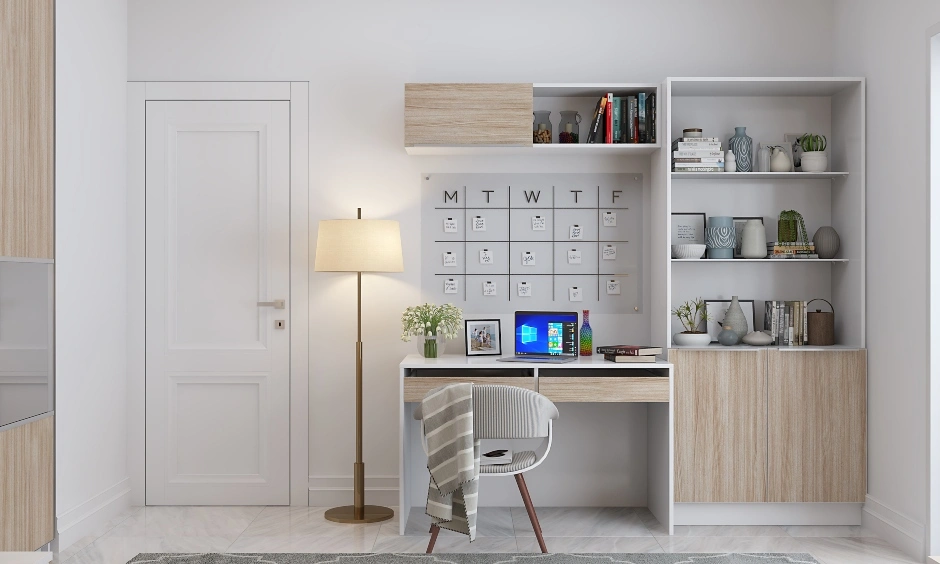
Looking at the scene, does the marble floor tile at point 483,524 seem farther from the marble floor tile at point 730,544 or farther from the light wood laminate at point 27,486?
the light wood laminate at point 27,486

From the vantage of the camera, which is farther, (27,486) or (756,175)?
(756,175)

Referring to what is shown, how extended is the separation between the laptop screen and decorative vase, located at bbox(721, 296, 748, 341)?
2.64ft

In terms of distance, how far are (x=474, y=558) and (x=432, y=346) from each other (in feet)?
3.53

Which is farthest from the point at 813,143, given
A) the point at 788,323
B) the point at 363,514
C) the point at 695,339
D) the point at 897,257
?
the point at 363,514

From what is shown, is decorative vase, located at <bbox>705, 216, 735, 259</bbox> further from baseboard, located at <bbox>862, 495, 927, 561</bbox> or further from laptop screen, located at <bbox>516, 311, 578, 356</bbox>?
baseboard, located at <bbox>862, 495, 927, 561</bbox>

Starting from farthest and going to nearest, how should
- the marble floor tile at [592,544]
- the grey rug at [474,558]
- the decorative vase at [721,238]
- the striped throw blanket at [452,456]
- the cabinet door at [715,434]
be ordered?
the decorative vase at [721,238], the cabinet door at [715,434], the marble floor tile at [592,544], the grey rug at [474,558], the striped throw blanket at [452,456]

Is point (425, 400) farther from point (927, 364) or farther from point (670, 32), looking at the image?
point (670, 32)

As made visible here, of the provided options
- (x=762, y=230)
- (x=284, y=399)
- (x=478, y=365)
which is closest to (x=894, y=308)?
(x=762, y=230)

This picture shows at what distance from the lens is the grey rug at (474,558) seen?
338 cm

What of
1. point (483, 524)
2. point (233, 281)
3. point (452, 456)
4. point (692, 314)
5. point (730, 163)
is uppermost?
point (730, 163)

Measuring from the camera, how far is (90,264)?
3.85 metres

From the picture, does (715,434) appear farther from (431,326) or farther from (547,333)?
(431,326)

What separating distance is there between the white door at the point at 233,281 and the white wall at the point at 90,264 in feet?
Result: 0.74

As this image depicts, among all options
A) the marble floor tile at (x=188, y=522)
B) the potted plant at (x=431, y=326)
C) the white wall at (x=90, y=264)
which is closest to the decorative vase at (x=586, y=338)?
the potted plant at (x=431, y=326)
